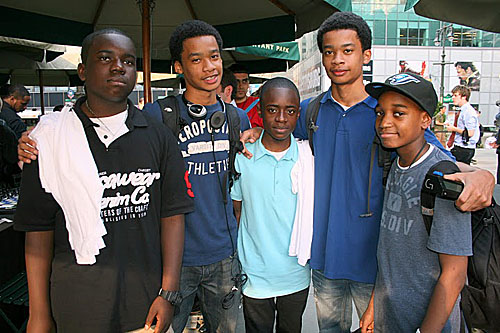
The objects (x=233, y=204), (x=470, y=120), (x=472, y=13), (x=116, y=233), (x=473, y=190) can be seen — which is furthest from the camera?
(x=470, y=120)

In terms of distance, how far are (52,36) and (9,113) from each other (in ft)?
6.49

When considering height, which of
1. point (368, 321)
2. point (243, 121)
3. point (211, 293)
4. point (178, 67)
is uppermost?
point (178, 67)

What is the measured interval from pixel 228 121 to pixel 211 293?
1002mm

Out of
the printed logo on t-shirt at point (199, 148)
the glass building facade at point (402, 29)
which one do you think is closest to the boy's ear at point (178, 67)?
the printed logo on t-shirt at point (199, 148)

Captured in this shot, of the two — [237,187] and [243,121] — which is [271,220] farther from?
[243,121]

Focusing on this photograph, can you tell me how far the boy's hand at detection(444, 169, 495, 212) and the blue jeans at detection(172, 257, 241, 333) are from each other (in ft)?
4.02

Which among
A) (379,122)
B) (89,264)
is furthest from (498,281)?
(89,264)

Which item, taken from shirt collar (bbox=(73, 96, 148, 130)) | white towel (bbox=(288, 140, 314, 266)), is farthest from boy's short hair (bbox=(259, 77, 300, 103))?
shirt collar (bbox=(73, 96, 148, 130))

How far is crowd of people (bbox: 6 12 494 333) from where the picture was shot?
1494mm

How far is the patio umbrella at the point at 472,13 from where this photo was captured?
3.46m

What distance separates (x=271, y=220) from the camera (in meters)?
2.15

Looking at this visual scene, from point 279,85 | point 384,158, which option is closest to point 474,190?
point 384,158

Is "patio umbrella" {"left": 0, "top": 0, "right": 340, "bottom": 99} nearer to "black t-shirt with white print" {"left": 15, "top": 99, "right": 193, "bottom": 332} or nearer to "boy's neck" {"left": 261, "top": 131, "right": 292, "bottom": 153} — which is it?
"boy's neck" {"left": 261, "top": 131, "right": 292, "bottom": 153}

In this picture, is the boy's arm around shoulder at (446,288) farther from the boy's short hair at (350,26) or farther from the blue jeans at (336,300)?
the boy's short hair at (350,26)
